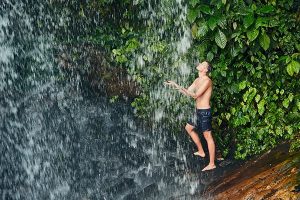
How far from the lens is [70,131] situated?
8.95 metres

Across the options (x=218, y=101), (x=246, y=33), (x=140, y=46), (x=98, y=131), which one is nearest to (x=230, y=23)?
(x=246, y=33)

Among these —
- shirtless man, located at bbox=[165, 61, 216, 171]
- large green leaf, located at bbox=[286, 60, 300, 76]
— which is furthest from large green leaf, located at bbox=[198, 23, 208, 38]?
large green leaf, located at bbox=[286, 60, 300, 76]

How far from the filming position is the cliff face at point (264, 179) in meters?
4.76

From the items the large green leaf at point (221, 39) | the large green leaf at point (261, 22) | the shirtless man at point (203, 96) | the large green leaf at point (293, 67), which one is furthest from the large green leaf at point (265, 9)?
the shirtless man at point (203, 96)

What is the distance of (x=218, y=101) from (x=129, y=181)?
85.7 inches

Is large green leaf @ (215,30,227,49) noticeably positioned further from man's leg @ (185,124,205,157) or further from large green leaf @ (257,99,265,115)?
man's leg @ (185,124,205,157)

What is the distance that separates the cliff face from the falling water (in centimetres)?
50

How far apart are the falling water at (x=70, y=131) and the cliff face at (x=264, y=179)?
1.64 ft

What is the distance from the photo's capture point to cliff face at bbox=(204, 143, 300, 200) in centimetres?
476

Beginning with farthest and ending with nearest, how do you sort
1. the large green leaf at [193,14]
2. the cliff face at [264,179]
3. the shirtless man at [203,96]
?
1. the large green leaf at [193,14]
2. the shirtless man at [203,96]
3. the cliff face at [264,179]

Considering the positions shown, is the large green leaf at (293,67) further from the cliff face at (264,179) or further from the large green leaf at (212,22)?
the large green leaf at (212,22)

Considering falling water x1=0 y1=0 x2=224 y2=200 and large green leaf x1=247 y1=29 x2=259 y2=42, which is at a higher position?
large green leaf x1=247 y1=29 x2=259 y2=42

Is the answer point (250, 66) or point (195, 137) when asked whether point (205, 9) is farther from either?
point (195, 137)

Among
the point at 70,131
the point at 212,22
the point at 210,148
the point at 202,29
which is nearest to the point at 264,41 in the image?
the point at 212,22
